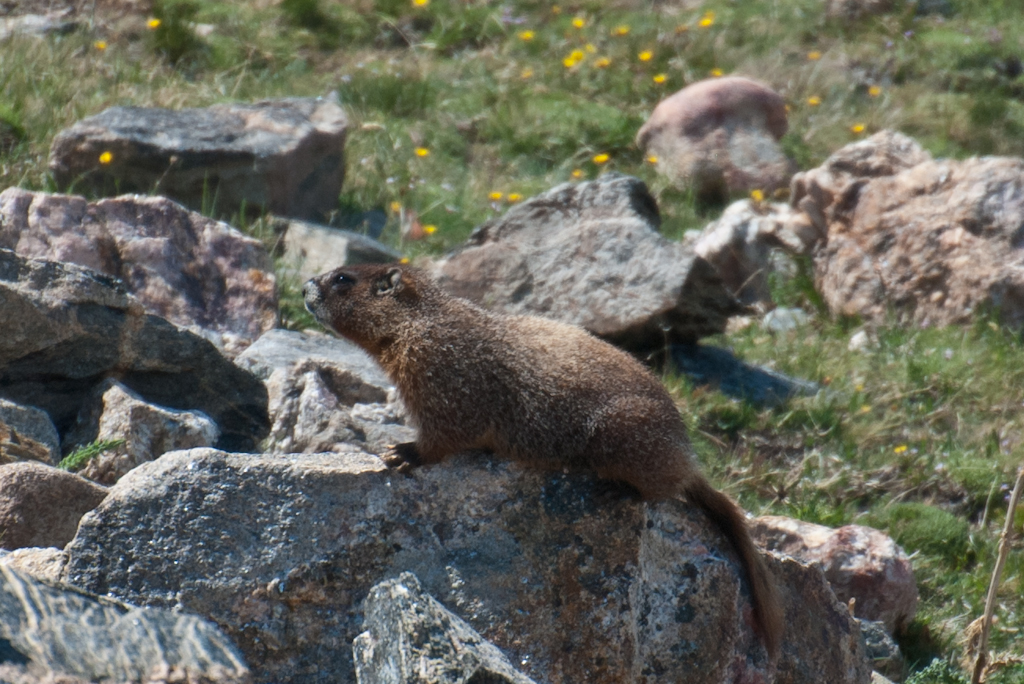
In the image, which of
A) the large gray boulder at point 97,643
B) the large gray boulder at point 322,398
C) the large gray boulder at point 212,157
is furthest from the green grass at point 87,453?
the large gray boulder at point 212,157

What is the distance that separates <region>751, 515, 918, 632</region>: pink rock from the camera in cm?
562

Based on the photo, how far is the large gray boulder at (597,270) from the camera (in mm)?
7301

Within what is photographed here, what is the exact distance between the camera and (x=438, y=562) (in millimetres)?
3713

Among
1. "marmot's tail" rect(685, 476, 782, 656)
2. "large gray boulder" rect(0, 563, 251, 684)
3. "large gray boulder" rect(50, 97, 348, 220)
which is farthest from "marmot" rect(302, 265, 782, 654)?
"large gray boulder" rect(50, 97, 348, 220)

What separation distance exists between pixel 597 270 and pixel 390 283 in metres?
2.85

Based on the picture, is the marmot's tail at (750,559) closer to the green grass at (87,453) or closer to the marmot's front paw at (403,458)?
the marmot's front paw at (403,458)

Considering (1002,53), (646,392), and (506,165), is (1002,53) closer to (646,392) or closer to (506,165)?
(506,165)

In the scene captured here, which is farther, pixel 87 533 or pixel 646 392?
pixel 646 392

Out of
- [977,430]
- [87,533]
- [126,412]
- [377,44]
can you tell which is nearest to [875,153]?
[977,430]

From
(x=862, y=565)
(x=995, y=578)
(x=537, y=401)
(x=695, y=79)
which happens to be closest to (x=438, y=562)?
(x=537, y=401)

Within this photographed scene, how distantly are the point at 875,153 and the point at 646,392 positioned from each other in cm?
584

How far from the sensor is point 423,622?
272 centimetres

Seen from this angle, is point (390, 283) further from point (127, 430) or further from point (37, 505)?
point (37, 505)

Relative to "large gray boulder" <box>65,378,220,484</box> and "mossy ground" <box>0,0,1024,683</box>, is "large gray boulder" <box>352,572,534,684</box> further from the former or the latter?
"mossy ground" <box>0,0,1024,683</box>
